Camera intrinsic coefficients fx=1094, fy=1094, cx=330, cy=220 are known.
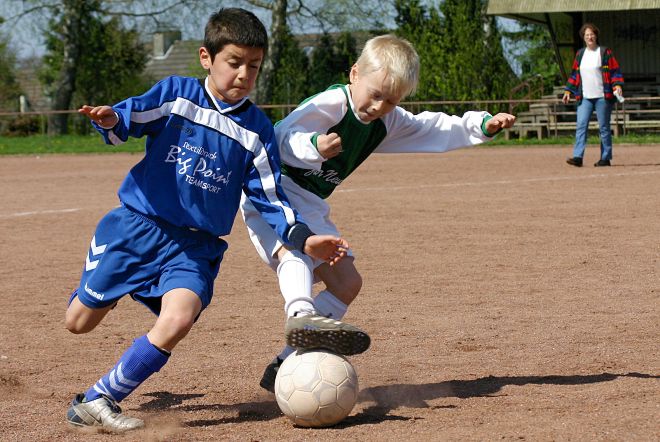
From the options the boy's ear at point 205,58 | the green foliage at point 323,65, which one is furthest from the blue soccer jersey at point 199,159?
the green foliage at point 323,65

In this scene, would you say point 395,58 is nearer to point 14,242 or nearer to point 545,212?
point 14,242

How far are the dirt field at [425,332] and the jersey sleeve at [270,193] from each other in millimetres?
781

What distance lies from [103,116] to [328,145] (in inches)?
35.1

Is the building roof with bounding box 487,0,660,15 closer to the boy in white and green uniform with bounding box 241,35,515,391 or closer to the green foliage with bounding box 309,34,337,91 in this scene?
the green foliage with bounding box 309,34,337,91

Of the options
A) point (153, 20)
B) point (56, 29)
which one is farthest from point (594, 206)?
point (56, 29)

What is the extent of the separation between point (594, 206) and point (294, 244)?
7.73 meters

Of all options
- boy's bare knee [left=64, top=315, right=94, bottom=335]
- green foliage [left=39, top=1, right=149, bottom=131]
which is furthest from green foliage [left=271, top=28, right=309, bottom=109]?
boy's bare knee [left=64, top=315, right=94, bottom=335]

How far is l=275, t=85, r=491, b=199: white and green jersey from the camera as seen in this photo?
4.66 m

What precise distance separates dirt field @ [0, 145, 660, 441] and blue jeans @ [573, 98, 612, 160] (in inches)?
148

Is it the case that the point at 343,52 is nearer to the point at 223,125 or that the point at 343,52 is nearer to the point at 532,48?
the point at 532,48

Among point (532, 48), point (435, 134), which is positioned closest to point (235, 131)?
point (435, 134)

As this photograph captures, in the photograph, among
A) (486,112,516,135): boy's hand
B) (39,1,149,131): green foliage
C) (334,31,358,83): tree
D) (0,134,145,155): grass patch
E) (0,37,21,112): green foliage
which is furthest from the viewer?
(0,37,21,112): green foliage

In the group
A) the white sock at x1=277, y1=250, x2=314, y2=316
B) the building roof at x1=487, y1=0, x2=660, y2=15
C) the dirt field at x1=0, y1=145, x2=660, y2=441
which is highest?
the building roof at x1=487, y1=0, x2=660, y2=15

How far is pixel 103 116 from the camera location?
4.29 meters
